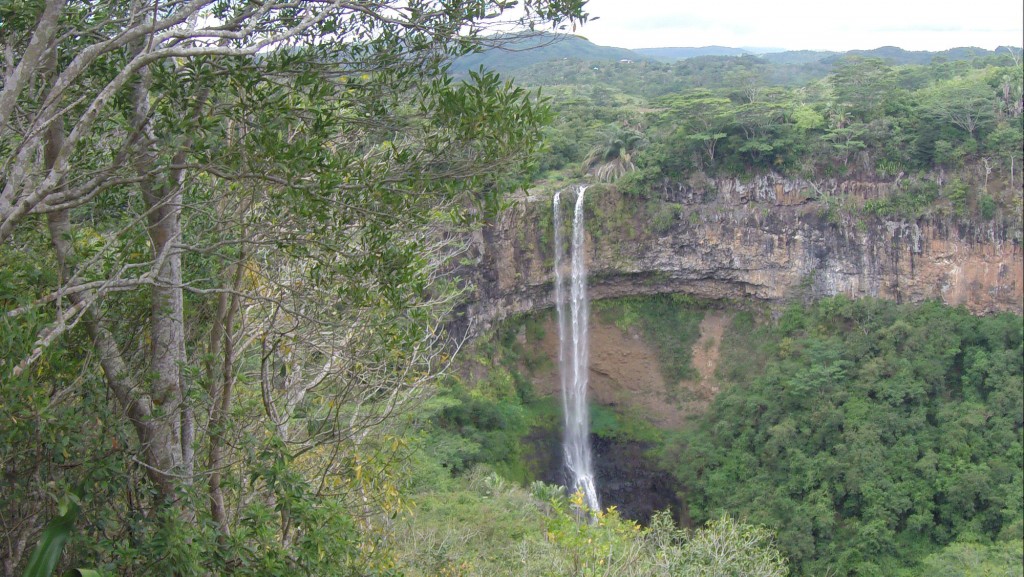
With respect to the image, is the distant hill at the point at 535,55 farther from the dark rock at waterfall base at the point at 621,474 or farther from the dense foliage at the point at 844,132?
the dark rock at waterfall base at the point at 621,474

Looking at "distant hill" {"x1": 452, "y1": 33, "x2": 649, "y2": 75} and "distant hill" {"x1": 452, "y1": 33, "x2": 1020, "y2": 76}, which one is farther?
"distant hill" {"x1": 452, "y1": 33, "x2": 1020, "y2": 76}

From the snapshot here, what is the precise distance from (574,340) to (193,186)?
18046 millimetres

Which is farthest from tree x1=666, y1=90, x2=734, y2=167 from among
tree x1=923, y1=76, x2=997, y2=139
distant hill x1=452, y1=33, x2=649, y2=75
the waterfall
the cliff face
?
tree x1=923, y1=76, x2=997, y2=139

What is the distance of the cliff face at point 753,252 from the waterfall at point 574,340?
0.29m

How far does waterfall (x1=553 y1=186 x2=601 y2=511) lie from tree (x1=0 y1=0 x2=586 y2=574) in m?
16.9

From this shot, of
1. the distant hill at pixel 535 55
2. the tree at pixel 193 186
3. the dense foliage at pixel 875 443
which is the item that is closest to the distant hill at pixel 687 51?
the distant hill at pixel 535 55

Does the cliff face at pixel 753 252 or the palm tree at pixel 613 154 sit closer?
the cliff face at pixel 753 252

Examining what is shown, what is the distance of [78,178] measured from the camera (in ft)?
9.75

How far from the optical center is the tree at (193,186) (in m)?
2.74

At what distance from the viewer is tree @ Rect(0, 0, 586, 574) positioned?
8.98 feet

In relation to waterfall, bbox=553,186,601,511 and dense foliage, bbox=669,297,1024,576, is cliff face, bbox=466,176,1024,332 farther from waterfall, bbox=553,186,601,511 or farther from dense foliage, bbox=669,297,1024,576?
dense foliage, bbox=669,297,1024,576

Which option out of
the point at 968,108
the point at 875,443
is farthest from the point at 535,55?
the point at 875,443

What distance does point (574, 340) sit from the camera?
70.0ft

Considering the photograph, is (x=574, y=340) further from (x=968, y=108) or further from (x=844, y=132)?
(x=968, y=108)
